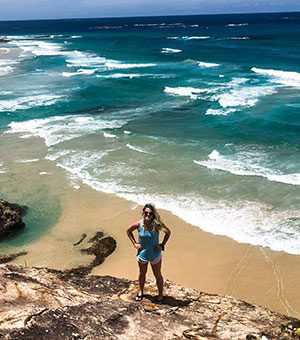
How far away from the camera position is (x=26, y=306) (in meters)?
5.39

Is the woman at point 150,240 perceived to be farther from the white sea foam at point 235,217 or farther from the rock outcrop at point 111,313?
the white sea foam at point 235,217

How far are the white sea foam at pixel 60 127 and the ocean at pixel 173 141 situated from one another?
Result: 84mm

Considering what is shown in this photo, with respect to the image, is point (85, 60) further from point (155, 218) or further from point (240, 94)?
point (155, 218)

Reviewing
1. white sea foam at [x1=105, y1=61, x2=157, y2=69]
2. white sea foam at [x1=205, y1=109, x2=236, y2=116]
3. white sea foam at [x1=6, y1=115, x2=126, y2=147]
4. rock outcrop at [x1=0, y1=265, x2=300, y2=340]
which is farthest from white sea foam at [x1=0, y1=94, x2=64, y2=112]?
rock outcrop at [x1=0, y1=265, x2=300, y2=340]

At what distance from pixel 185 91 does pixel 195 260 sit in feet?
87.0

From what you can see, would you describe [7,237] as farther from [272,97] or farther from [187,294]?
[272,97]

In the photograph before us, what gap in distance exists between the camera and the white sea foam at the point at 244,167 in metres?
17.4

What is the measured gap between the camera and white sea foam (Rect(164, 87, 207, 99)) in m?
34.8

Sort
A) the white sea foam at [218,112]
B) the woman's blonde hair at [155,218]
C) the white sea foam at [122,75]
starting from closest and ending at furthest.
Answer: the woman's blonde hair at [155,218] < the white sea foam at [218,112] < the white sea foam at [122,75]

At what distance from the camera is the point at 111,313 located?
225 inches

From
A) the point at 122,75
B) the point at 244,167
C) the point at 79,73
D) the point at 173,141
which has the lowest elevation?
the point at 244,167

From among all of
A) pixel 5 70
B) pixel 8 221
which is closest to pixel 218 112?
pixel 8 221

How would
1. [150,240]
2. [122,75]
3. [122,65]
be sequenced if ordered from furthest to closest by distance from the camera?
[122,65]
[122,75]
[150,240]

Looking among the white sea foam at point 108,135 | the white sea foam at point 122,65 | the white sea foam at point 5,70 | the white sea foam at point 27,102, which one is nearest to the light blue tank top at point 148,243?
the white sea foam at point 108,135
